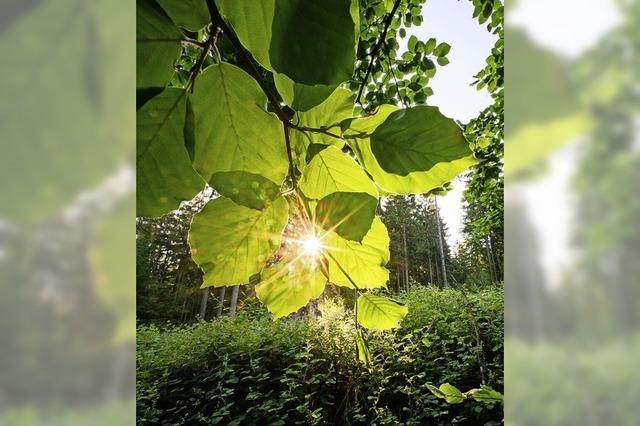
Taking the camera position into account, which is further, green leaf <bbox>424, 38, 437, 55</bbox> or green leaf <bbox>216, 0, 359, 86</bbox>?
green leaf <bbox>424, 38, 437, 55</bbox>

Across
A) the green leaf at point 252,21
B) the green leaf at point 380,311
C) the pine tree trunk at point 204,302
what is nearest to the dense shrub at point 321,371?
the pine tree trunk at point 204,302

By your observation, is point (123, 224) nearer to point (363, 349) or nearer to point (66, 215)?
point (66, 215)

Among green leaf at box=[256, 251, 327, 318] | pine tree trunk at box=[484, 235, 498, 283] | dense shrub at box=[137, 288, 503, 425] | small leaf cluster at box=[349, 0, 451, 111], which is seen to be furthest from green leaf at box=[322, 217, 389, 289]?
pine tree trunk at box=[484, 235, 498, 283]

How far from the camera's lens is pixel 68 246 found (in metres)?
0.08

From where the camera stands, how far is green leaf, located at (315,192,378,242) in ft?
0.43

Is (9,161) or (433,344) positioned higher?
(9,161)

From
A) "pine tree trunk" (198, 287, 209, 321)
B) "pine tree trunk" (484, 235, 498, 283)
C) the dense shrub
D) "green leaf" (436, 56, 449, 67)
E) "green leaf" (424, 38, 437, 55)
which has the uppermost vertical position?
"green leaf" (424, 38, 437, 55)

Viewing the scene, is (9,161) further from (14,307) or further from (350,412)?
(350,412)

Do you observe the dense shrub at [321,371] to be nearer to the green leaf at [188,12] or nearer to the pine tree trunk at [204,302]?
the pine tree trunk at [204,302]

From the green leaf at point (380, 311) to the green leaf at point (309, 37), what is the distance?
11 centimetres

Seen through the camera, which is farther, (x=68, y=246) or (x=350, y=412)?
(x=350, y=412)

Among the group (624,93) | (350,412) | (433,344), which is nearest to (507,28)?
(624,93)

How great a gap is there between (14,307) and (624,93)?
114mm

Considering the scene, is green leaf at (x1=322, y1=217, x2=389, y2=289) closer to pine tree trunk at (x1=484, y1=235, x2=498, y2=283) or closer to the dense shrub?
the dense shrub
